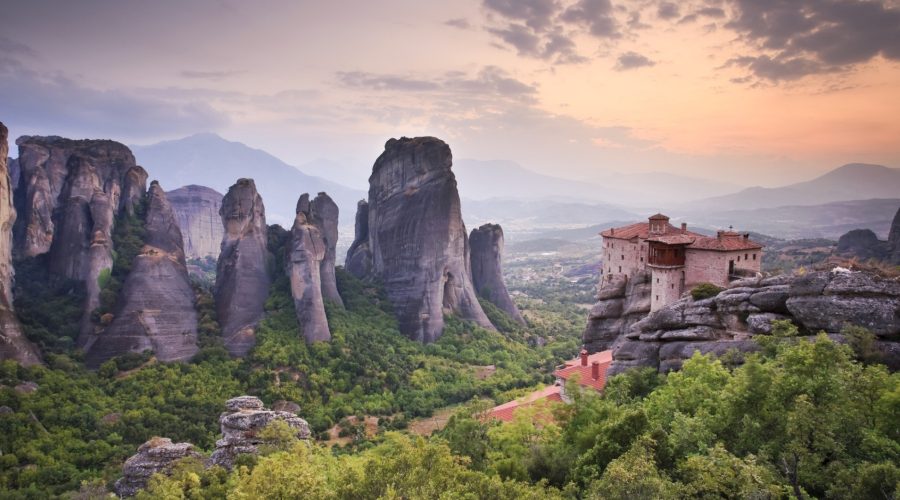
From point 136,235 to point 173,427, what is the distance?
20.9 metres

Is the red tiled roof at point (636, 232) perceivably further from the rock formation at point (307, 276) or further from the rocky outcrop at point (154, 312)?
the rocky outcrop at point (154, 312)

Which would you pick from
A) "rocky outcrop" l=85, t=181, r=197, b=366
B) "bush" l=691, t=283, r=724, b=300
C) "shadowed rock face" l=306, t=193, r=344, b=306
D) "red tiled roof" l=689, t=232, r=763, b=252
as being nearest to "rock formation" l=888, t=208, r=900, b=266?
"red tiled roof" l=689, t=232, r=763, b=252

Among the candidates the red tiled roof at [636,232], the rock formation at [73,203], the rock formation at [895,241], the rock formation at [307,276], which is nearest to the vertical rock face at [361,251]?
the rock formation at [307,276]

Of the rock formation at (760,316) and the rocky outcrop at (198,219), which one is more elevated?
the rocky outcrop at (198,219)

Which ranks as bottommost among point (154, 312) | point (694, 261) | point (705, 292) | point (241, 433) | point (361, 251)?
point (241, 433)

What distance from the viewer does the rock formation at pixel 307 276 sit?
160 feet

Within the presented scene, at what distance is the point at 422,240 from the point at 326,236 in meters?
9.69

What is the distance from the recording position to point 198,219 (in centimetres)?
10494

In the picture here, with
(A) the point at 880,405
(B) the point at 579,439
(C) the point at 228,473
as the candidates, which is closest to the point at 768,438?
(A) the point at 880,405

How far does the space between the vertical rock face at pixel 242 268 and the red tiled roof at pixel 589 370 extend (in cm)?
2395

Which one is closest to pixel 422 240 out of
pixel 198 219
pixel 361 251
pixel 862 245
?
pixel 361 251

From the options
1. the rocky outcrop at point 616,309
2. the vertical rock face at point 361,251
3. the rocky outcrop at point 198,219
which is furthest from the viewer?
the rocky outcrop at point 198,219

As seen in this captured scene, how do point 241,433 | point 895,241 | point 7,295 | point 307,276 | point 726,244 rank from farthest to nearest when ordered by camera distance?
point 895,241, point 307,276, point 7,295, point 726,244, point 241,433

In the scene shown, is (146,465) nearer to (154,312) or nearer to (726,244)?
(154,312)
